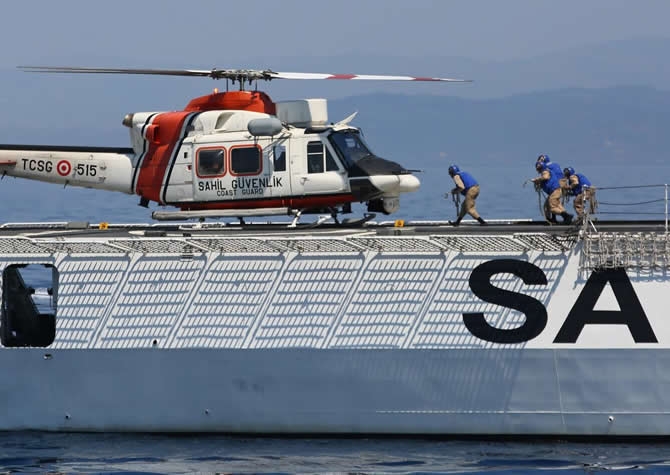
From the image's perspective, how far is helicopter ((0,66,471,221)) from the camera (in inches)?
1067

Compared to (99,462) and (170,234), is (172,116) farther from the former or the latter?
(99,462)

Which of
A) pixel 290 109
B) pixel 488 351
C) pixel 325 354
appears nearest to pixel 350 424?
pixel 325 354

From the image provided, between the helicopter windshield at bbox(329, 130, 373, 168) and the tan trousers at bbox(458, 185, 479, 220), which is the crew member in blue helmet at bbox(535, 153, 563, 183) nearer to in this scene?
the tan trousers at bbox(458, 185, 479, 220)

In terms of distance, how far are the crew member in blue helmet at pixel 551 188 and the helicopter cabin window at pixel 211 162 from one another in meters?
7.21

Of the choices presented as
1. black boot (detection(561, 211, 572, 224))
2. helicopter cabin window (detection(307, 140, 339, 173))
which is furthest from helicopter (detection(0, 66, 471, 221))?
black boot (detection(561, 211, 572, 224))

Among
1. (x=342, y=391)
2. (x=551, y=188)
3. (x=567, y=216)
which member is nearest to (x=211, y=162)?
(x=342, y=391)

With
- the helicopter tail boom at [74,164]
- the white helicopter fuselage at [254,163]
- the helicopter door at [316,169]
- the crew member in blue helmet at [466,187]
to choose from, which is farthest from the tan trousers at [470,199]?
the helicopter tail boom at [74,164]

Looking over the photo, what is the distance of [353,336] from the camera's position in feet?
79.0

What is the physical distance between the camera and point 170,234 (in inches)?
1033

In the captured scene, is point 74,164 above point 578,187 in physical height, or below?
below

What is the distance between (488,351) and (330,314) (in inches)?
130

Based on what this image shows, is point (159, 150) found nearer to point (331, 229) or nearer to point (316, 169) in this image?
point (316, 169)

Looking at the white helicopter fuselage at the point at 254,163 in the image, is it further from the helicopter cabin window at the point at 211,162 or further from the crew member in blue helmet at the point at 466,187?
the crew member in blue helmet at the point at 466,187

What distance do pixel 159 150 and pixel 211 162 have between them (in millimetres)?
1420
